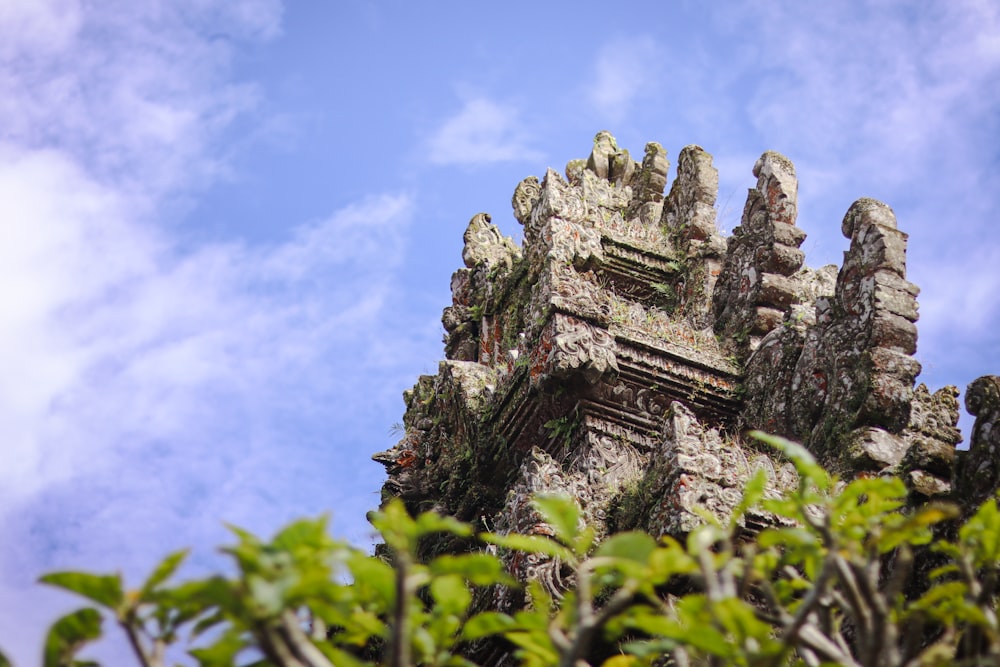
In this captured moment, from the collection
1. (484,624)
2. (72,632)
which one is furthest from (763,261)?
(72,632)

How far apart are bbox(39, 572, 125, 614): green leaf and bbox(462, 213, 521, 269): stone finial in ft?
43.8

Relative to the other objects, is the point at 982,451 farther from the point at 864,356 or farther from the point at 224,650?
the point at 224,650

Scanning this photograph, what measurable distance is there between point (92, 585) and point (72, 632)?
296 millimetres

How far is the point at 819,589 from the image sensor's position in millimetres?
3018

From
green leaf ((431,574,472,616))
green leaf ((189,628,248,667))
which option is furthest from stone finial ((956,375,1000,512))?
green leaf ((189,628,248,667))

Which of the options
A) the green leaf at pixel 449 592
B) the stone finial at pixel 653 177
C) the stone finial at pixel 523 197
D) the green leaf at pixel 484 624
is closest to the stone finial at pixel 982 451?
the green leaf at pixel 484 624

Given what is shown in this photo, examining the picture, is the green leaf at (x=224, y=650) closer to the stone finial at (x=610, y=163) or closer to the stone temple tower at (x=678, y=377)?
the stone temple tower at (x=678, y=377)

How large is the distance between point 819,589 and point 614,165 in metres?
14.8

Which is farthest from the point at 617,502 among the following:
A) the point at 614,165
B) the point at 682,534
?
the point at 614,165

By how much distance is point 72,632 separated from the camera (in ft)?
9.42

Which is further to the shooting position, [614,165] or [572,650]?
[614,165]

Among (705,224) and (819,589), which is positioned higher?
(705,224)

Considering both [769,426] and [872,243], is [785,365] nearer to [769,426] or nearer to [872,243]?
[769,426]

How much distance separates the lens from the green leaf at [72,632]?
2.84 meters
